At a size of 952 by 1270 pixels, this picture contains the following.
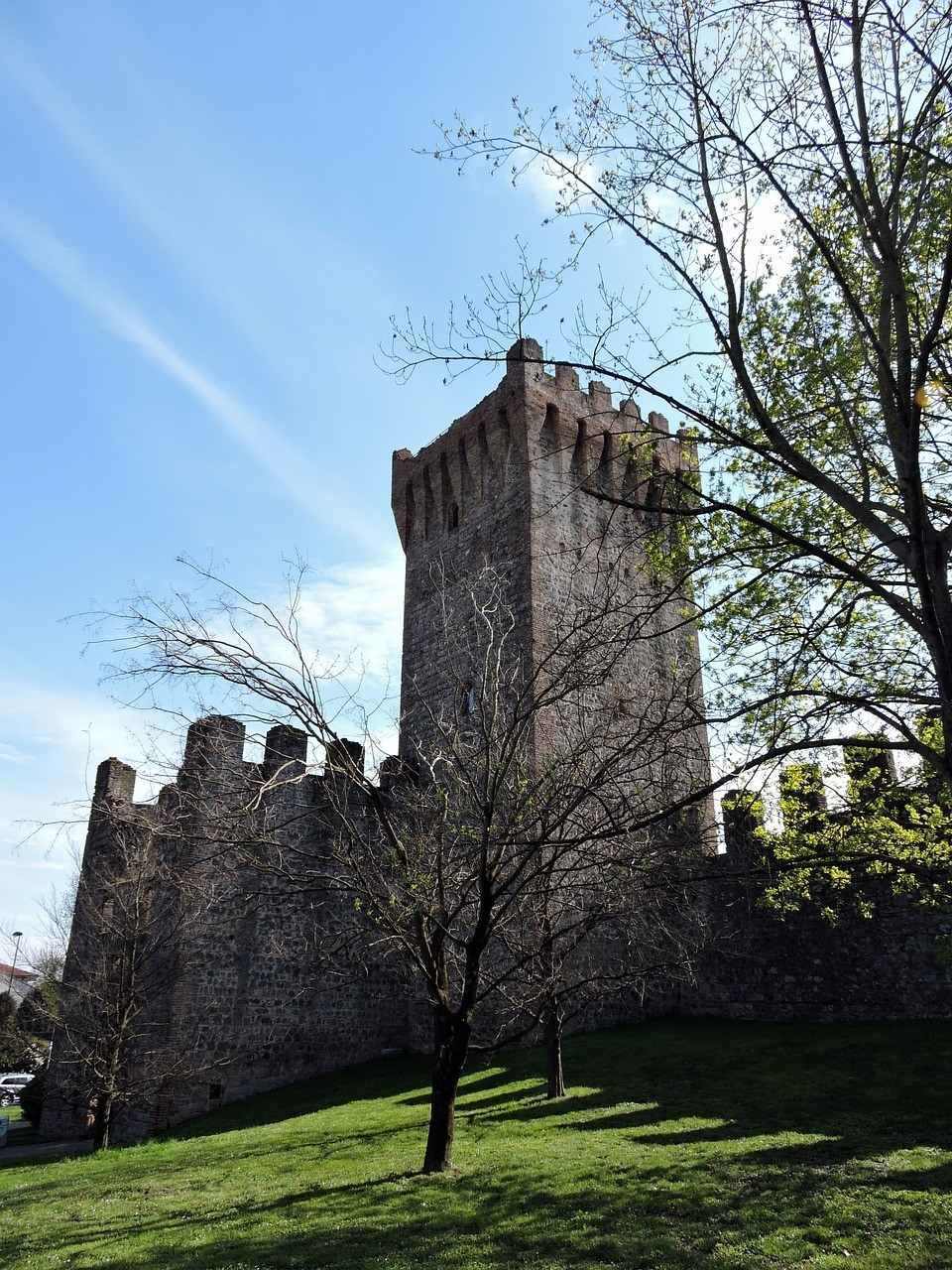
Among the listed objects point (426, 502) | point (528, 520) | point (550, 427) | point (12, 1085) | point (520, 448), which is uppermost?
point (550, 427)

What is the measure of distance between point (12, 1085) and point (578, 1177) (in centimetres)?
3595

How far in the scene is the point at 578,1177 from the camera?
26.1 ft

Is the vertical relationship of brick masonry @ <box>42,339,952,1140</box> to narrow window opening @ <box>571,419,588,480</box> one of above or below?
below

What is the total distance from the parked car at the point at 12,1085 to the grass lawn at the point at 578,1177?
2261 cm

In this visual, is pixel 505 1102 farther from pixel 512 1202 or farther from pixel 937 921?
pixel 937 921

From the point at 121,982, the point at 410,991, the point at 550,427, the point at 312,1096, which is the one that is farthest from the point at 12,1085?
the point at 550,427

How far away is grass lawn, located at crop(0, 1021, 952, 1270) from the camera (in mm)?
6223

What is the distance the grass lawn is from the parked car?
22.6 m

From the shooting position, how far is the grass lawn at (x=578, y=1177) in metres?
6.22

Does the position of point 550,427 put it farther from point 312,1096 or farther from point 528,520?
point 312,1096

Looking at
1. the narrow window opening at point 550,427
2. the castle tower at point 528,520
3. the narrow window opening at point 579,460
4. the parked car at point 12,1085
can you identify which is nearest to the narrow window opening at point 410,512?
the castle tower at point 528,520

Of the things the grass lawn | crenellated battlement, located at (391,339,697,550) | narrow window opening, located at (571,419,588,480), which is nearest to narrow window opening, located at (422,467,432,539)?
crenellated battlement, located at (391,339,697,550)

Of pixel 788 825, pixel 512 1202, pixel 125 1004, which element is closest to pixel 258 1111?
pixel 125 1004

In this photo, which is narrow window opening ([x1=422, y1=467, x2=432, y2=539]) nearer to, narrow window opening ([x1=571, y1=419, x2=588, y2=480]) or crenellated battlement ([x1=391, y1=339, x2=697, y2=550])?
crenellated battlement ([x1=391, y1=339, x2=697, y2=550])
